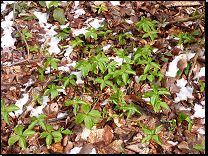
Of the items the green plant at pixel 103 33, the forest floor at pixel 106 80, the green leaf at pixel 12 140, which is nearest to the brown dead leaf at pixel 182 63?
the forest floor at pixel 106 80

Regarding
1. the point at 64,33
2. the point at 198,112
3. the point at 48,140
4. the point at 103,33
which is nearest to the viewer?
the point at 48,140

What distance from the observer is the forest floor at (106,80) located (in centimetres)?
215

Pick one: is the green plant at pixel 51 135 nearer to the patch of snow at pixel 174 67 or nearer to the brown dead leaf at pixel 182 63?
the patch of snow at pixel 174 67

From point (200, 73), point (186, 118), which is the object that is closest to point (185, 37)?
point (200, 73)

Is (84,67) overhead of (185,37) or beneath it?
beneath

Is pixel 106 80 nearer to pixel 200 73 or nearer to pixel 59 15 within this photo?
pixel 200 73

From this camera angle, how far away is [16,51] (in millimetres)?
3287

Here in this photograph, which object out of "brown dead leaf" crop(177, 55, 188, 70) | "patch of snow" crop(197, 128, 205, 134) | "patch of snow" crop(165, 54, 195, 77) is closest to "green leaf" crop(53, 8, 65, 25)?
"patch of snow" crop(165, 54, 195, 77)

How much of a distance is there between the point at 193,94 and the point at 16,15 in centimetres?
453

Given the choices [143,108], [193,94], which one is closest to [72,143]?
[143,108]

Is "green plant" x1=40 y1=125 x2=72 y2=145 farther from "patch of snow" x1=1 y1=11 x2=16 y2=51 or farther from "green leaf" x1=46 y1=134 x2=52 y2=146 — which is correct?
"patch of snow" x1=1 y1=11 x2=16 y2=51

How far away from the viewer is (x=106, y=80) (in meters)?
2.29

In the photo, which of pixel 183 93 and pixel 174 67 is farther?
pixel 174 67

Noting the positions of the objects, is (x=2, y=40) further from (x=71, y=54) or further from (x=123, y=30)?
(x=123, y=30)
